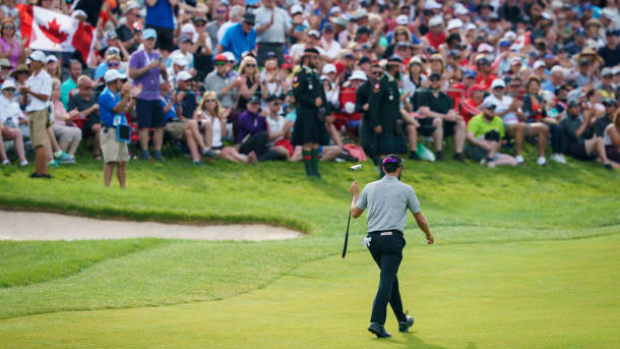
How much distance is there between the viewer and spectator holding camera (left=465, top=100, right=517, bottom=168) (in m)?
24.3

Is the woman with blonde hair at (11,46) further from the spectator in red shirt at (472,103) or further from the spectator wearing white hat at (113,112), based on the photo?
the spectator in red shirt at (472,103)

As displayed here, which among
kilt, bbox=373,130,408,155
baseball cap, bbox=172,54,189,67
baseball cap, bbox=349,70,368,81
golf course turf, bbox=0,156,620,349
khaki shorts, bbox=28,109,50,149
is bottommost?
golf course turf, bbox=0,156,620,349

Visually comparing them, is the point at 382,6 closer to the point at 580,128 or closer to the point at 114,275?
the point at 580,128

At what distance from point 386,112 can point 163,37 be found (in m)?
5.71

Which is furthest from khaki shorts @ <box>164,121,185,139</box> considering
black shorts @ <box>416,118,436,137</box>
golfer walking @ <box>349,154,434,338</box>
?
golfer walking @ <box>349,154,434,338</box>

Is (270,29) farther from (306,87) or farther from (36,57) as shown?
(36,57)

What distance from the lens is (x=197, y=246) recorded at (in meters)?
16.5

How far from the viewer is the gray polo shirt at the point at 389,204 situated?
392 inches

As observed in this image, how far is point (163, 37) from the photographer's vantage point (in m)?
22.7

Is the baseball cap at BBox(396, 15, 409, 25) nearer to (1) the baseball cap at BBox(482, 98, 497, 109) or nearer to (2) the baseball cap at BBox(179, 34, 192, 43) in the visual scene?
(1) the baseball cap at BBox(482, 98, 497, 109)

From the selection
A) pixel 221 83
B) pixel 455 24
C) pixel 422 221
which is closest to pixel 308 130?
pixel 221 83

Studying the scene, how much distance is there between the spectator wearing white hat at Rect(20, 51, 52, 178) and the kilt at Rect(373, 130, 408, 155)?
24.1ft

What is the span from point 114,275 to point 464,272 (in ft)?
16.9

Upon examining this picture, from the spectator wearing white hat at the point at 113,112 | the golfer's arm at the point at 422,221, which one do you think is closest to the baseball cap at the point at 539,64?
the spectator wearing white hat at the point at 113,112
